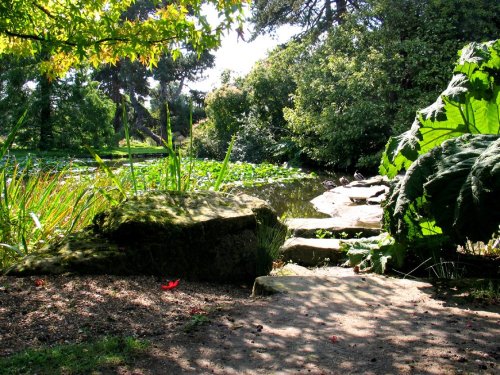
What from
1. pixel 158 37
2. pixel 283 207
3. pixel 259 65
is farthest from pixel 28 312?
pixel 259 65

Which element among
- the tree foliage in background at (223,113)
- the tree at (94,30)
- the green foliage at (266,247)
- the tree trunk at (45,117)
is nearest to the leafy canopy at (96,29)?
the tree at (94,30)

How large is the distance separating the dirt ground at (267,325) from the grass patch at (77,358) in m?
0.08

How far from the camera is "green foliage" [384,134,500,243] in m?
2.97

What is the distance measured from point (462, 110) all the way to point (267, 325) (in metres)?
2.72

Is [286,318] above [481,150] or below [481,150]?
below

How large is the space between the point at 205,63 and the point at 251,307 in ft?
131

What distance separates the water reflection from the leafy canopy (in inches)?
216

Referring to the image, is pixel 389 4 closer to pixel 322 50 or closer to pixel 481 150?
pixel 322 50

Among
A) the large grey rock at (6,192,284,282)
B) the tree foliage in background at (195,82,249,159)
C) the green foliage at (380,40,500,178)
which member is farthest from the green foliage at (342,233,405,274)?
the tree foliage in background at (195,82,249,159)

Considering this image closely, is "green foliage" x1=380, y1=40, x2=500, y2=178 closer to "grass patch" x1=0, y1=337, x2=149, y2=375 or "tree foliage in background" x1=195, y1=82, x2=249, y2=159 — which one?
"grass patch" x1=0, y1=337, x2=149, y2=375

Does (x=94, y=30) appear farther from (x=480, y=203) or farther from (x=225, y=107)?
(x=225, y=107)

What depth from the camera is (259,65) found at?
25.0 m

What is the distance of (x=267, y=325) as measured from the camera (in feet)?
9.69

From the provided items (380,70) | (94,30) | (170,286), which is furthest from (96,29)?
(380,70)
